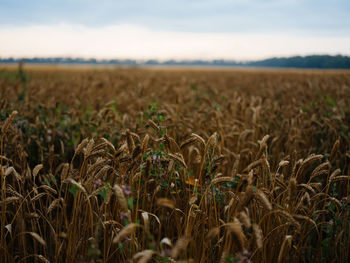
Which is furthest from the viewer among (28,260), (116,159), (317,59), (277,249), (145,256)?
(317,59)

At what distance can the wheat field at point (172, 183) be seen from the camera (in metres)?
1.59

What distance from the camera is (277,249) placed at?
6.40ft

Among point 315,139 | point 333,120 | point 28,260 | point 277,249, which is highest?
point 333,120

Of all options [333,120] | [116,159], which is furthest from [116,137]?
[333,120]

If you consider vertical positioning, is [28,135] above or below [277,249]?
above

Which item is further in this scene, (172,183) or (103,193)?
(172,183)

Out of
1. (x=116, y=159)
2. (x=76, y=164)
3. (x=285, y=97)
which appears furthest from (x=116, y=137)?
(x=285, y=97)

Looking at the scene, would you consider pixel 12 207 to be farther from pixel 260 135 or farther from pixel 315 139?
pixel 315 139

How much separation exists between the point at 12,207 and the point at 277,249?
6.87ft

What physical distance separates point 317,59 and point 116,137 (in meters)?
7.03

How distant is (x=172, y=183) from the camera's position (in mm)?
2080

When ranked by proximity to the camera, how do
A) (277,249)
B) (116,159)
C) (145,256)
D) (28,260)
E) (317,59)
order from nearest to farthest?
1. (145,256)
2. (116,159)
3. (277,249)
4. (28,260)
5. (317,59)

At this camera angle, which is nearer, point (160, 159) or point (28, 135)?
point (160, 159)

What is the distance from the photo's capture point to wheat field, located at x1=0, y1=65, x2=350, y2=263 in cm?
159
